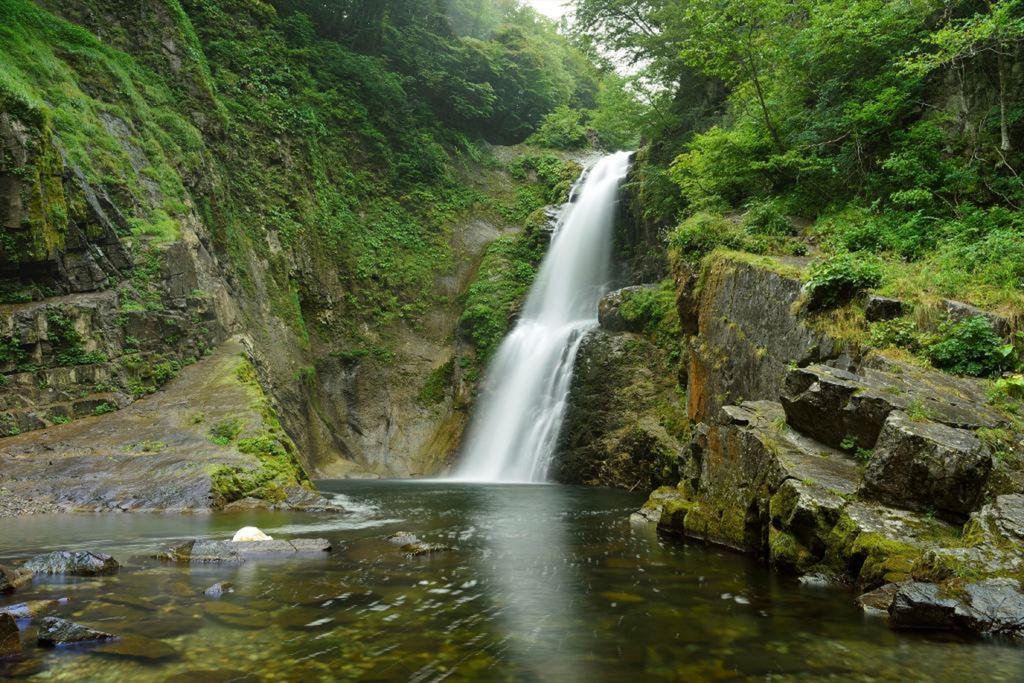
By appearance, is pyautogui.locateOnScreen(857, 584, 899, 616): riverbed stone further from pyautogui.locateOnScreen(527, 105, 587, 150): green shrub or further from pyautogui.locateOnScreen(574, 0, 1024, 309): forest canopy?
pyautogui.locateOnScreen(527, 105, 587, 150): green shrub

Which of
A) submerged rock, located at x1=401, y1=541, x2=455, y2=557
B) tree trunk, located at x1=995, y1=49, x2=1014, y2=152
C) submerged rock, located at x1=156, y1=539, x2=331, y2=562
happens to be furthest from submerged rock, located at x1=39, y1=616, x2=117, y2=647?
tree trunk, located at x1=995, y1=49, x2=1014, y2=152

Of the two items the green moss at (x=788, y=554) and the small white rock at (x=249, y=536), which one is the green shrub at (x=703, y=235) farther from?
the small white rock at (x=249, y=536)

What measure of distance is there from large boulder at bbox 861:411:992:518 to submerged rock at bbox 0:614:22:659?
709 centimetres

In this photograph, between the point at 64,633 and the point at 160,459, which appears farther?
the point at 160,459

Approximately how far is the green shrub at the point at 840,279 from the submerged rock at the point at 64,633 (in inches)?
382

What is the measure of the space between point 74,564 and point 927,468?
819cm

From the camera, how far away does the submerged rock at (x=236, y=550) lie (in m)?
6.95

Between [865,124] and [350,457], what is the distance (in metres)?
17.1

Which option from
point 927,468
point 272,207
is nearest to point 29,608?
point 927,468

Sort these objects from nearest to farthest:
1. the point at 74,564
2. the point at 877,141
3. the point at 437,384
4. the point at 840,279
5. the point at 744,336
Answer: the point at 74,564
the point at 840,279
the point at 744,336
the point at 877,141
the point at 437,384

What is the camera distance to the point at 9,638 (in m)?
4.12

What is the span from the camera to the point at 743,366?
1218 centimetres

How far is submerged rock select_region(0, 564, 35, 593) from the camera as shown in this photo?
5.41m

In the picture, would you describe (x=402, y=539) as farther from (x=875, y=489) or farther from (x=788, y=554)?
(x=875, y=489)
